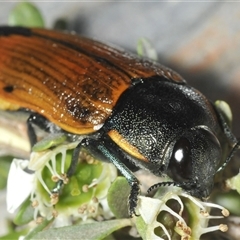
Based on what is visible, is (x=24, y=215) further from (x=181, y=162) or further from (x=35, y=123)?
(x=181, y=162)

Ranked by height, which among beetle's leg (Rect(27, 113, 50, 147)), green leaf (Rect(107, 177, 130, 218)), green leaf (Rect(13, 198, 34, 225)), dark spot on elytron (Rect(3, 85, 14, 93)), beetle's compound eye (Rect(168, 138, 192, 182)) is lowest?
green leaf (Rect(13, 198, 34, 225))

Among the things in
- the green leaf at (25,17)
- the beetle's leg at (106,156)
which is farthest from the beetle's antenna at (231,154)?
the green leaf at (25,17)

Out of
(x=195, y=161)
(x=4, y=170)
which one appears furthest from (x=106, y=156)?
(x=4, y=170)

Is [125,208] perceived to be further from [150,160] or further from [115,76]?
[115,76]

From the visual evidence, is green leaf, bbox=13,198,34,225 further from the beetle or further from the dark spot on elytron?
the dark spot on elytron

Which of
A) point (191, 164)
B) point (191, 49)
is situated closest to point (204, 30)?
point (191, 49)

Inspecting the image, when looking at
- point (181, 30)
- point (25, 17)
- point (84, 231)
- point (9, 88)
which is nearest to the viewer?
point (84, 231)

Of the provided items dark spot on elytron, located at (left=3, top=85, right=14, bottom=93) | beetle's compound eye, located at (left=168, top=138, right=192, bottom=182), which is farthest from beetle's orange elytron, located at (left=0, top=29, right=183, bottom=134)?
beetle's compound eye, located at (left=168, top=138, right=192, bottom=182)
